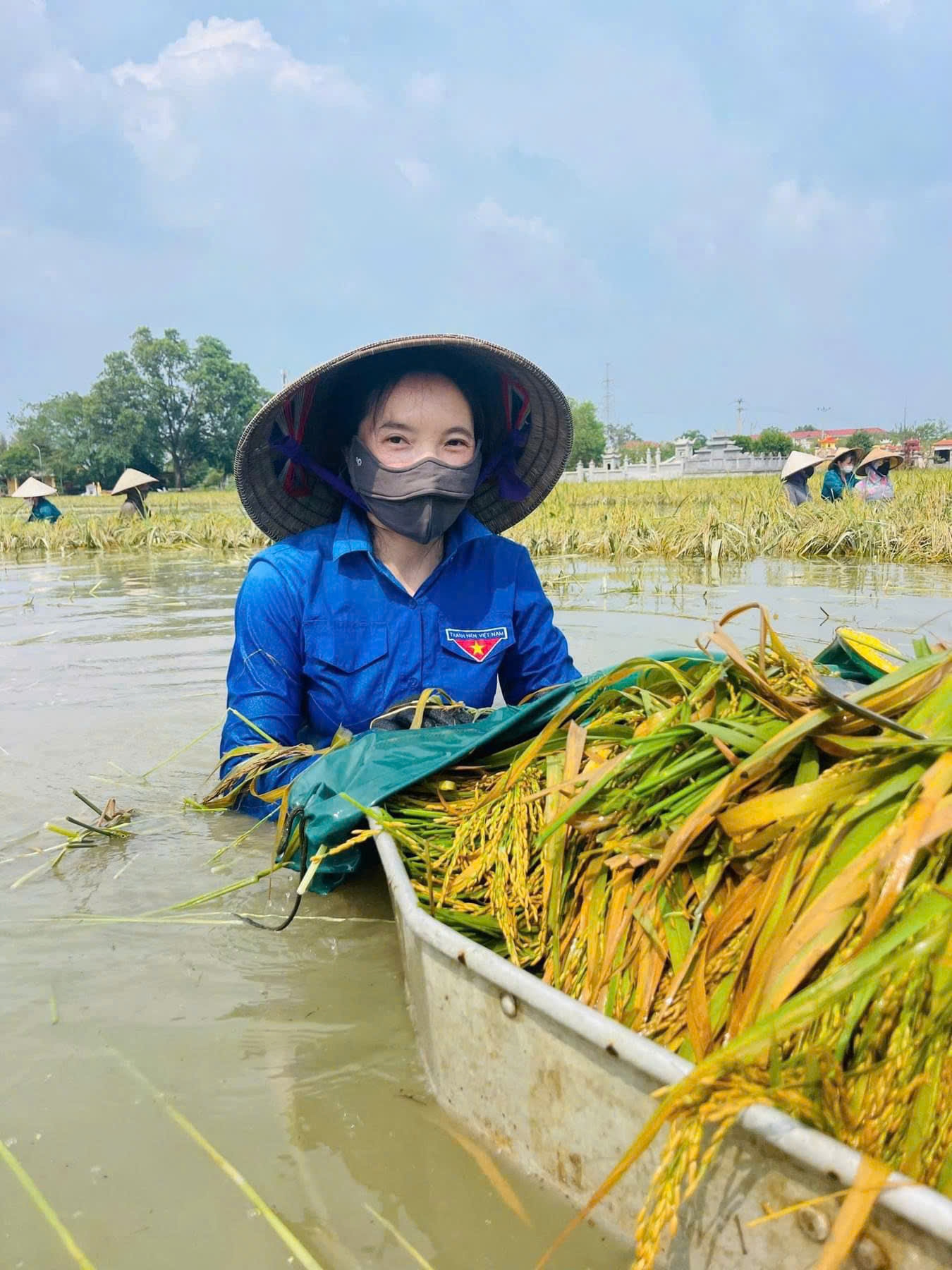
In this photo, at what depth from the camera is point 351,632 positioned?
2461mm

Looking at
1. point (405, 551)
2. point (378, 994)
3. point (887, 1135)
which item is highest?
point (405, 551)

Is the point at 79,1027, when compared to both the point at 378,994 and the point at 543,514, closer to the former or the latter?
the point at 378,994

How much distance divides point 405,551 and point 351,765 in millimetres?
898

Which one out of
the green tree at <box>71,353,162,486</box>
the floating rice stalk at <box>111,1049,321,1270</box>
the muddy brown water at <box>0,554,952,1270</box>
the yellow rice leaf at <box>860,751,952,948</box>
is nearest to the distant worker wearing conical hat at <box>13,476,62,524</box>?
the muddy brown water at <box>0,554,952,1270</box>

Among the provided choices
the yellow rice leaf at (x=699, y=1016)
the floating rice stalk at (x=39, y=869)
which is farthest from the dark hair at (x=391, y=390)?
the yellow rice leaf at (x=699, y=1016)

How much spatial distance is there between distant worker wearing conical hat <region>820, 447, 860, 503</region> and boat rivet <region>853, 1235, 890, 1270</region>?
1138 cm

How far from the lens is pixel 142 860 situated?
2.31 m

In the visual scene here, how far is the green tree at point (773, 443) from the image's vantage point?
71812mm

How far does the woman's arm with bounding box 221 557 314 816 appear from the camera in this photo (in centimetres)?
234

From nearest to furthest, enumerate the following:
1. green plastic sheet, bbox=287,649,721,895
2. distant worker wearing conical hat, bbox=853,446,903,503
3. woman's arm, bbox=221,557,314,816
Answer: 1. green plastic sheet, bbox=287,649,721,895
2. woman's arm, bbox=221,557,314,816
3. distant worker wearing conical hat, bbox=853,446,903,503

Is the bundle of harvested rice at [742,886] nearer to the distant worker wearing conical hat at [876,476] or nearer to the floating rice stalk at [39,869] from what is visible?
the floating rice stalk at [39,869]

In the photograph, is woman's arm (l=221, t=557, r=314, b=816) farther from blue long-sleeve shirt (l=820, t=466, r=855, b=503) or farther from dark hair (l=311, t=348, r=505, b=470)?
blue long-sleeve shirt (l=820, t=466, r=855, b=503)

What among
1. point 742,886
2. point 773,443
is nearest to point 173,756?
point 742,886

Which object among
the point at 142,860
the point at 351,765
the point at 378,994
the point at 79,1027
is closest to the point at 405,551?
the point at 351,765
